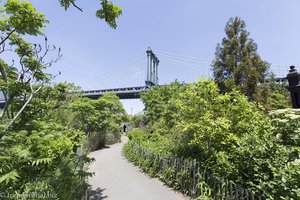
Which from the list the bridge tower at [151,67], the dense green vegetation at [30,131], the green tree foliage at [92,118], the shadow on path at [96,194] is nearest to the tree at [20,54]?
the dense green vegetation at [30,131]

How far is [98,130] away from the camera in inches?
725

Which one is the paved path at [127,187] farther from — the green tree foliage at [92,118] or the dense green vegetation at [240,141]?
the green tree foliage at [92,118]

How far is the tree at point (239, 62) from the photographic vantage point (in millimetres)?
13211

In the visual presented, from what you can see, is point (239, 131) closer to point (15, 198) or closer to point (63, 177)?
point (63, 177)

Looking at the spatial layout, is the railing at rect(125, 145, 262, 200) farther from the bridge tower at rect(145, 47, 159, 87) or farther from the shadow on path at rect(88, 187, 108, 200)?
the bridge tower at rect(145, 47, 159, 87)

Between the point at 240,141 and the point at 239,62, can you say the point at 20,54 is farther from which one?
the point at 239,62

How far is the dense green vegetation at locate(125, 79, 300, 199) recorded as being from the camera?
12.7 feet

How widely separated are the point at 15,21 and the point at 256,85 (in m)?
13.6

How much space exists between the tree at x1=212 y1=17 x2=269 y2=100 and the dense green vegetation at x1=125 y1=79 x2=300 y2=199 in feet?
22.3

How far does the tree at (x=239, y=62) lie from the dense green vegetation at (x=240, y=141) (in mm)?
6799

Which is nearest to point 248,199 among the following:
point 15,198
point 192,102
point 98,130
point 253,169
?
point 253,169

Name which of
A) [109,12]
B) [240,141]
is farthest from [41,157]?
[240,141]

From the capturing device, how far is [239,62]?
14.1 metres

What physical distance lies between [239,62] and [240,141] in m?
10.8
